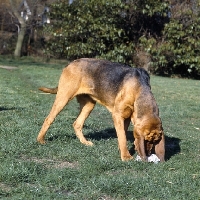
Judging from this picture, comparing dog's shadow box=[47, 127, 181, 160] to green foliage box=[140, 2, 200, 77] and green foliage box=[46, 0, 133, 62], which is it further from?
green foliage box=[46, 0, 133, 62]

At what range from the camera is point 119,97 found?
283 inches

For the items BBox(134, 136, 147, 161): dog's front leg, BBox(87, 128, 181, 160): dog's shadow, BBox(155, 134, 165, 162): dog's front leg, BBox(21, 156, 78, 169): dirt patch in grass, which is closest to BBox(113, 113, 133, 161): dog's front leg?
BBox(134, 136, 147, 161): dog's front leg

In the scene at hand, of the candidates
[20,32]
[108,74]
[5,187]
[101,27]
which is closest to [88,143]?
[108,74]

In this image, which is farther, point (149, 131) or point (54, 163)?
point (149, 131)

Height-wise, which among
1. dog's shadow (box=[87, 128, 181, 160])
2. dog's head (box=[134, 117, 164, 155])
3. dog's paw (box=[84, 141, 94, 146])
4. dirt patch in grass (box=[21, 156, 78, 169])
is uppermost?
dog's head (box=[134, 117, 164, 155])

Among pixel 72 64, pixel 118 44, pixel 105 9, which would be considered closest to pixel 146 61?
pixel 118 44

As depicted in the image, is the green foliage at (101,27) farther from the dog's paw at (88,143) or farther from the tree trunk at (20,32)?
the dog's paw at (88,143)

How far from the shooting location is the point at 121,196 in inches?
199

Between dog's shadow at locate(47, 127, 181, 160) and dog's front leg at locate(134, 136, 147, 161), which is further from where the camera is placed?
dog's shadow at locate(47, 127, 181, 160)

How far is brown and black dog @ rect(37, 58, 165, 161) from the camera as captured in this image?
261 inches

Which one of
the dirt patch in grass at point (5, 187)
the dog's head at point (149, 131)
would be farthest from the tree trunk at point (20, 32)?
the dirt patch in grass at point (5, 187)

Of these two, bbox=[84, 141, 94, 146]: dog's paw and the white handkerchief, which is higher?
the white handkerchief

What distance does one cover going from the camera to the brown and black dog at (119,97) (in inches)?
261

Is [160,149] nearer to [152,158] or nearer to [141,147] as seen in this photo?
[152,158]
